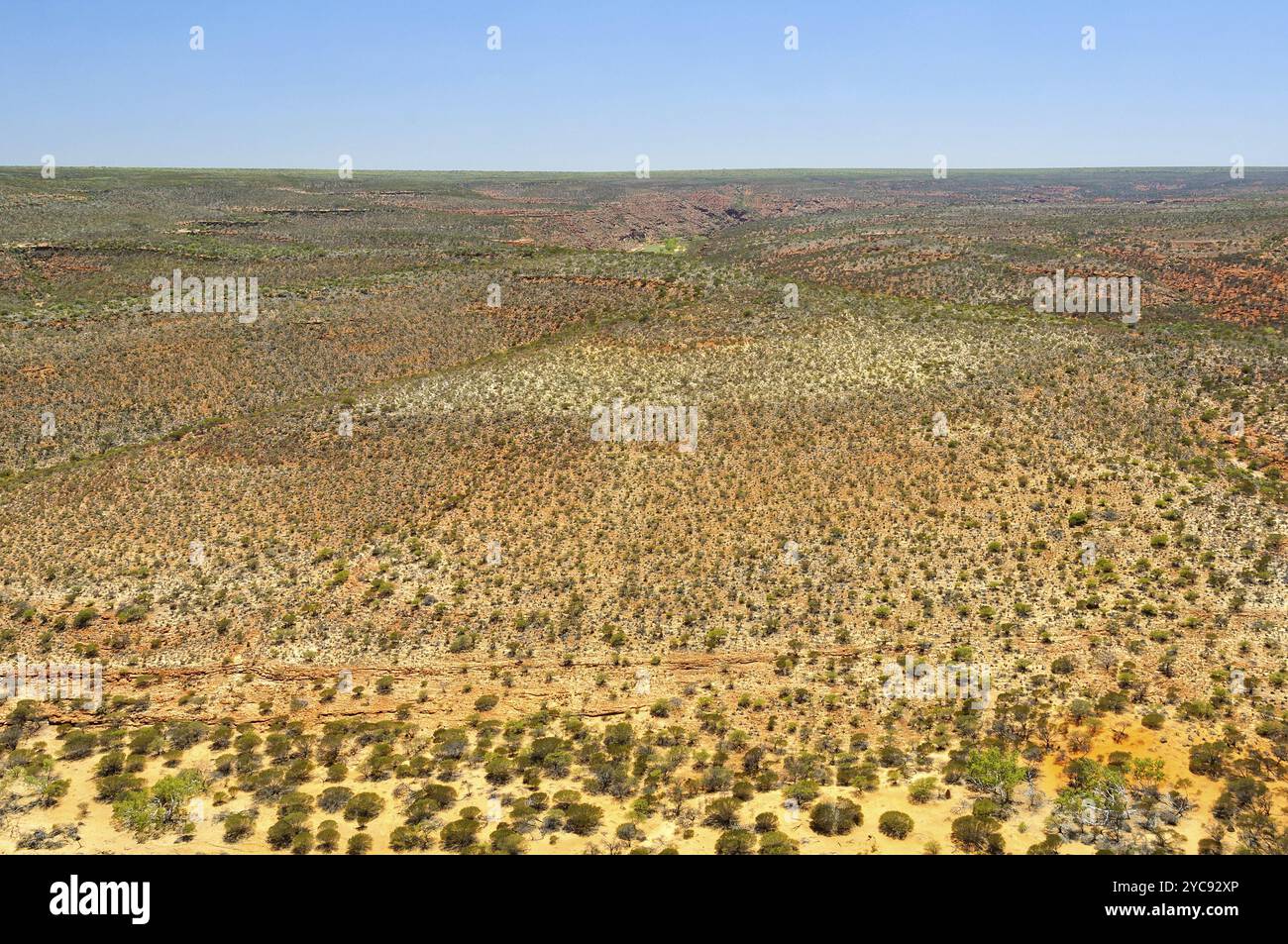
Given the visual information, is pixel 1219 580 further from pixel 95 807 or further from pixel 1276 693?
pixel 95 807

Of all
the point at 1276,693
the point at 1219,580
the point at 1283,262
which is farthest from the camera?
the point at 1283,262

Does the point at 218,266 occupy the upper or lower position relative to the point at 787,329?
upper

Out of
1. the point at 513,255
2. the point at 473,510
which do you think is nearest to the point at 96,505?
the point at 473,510

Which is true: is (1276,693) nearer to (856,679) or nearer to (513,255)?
(856,679)

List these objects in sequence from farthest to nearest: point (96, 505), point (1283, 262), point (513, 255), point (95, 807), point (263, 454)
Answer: point (513, 255), point (1283, 262), point (263, 454), point (96, 505), point (95, 807)

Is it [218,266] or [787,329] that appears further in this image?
[218,266]

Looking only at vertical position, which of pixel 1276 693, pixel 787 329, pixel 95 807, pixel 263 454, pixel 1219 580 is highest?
pixel 787 329
